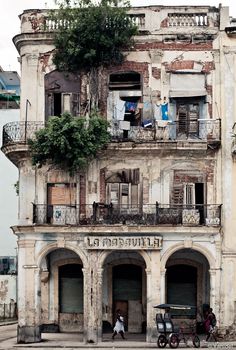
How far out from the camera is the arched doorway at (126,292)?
40.7m

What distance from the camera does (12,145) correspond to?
128 ft

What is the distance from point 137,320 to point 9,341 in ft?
19.7

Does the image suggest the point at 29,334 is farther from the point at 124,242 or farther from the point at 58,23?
the point at 58,23

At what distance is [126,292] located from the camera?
4094 cm

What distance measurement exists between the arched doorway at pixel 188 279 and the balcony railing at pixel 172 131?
521cm

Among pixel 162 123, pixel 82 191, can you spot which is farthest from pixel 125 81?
pixel 82 191

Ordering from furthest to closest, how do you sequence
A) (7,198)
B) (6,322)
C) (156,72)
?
(7,198)
(6,322)
(156,72)

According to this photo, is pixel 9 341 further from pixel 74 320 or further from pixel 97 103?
pixel 97 103

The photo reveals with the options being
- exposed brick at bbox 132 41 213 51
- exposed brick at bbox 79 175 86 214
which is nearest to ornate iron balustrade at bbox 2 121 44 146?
exposed brick at bbox 79 175 86 214

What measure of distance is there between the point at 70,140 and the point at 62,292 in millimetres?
7869

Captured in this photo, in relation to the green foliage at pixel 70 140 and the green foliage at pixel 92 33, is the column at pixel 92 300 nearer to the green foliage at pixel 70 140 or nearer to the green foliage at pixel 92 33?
the green foliage at pixel 70 140

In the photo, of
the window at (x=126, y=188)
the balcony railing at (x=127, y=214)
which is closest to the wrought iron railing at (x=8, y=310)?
the balcony railing at (x=127, y=214)

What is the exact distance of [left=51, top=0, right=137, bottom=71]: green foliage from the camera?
38.3m

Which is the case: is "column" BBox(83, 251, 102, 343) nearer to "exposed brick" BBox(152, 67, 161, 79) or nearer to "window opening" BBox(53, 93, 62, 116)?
"window opening" BBox(53, 93, 62, 116)
